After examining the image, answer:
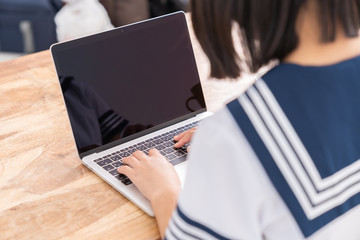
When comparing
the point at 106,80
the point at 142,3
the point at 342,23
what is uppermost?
the point at 342,23

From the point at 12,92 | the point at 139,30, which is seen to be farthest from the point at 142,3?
the point at 139,30

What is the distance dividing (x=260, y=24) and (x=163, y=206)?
0.37 m

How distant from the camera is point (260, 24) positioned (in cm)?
57

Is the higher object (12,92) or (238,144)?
(238,144)

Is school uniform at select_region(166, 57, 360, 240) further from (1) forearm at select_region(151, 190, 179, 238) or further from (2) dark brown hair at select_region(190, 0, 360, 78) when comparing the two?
(1) forearm at select_region(151, 190, 179, 238)

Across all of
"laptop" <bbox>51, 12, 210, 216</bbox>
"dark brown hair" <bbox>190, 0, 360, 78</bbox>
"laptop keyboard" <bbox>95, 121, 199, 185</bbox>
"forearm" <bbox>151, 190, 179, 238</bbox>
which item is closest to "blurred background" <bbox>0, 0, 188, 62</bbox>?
"laptop" <bbox>51, 12, 210, 216</bbox>

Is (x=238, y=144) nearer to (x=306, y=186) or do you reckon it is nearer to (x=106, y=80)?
(x=306, y=186)

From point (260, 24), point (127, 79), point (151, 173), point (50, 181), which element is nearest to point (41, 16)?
point (127, 79)

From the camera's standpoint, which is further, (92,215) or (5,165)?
(5,165)

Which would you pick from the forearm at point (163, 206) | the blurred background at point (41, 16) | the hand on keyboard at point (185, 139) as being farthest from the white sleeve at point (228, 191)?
the blurred background at point (41, 16)

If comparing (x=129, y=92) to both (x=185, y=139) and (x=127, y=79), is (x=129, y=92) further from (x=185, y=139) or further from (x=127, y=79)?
(x=185, y=139)

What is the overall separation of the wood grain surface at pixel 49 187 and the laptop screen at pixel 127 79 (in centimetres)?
8

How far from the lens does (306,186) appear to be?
0.60 metres

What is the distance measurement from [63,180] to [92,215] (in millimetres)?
131
